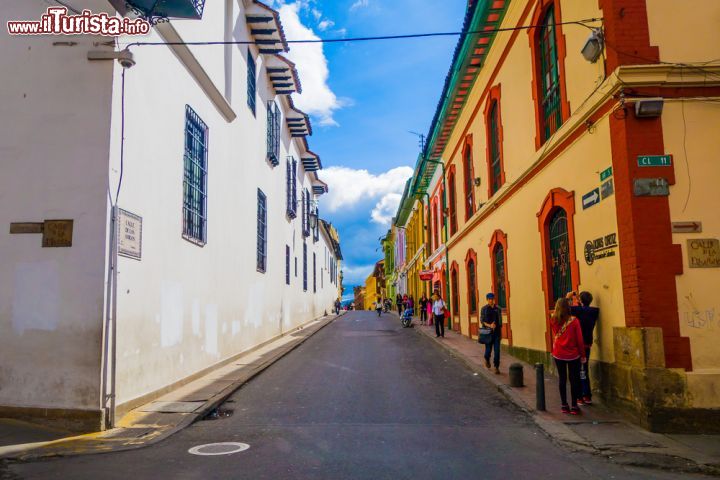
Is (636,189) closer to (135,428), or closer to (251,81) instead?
(135,428)

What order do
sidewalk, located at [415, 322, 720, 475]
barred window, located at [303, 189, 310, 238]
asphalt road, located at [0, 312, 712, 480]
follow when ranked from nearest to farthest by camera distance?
1. asphalt road, located at [0, 312, 712, 480]
2. sidewalk, located at [415, 322, 720, 475]
3. barred window, located at [303, 189, 310, 238]

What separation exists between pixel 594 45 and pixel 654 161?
1.86 metres

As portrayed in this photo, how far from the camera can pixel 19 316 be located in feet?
24.1

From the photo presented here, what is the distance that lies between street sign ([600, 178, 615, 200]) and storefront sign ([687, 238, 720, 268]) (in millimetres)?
1197

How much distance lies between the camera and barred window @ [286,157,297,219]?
22.9 m

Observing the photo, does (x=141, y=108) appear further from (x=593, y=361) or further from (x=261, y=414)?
(x=593, y=361)

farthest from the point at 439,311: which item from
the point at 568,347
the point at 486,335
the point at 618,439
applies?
the point at 618,439

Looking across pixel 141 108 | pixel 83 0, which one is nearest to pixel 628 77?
pixel 141 108

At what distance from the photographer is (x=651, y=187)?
7301 millimetres

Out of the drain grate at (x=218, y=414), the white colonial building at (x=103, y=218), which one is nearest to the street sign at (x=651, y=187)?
the white colonial building at (x=103, y=218)

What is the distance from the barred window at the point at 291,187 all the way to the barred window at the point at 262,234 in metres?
4.90

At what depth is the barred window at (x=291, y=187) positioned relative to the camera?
2289cm

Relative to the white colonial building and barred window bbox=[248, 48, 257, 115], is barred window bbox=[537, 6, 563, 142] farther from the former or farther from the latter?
barred window bbox=[248, 48, 257, 115]

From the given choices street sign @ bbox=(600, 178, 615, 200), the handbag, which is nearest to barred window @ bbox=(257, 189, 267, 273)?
the handbag
